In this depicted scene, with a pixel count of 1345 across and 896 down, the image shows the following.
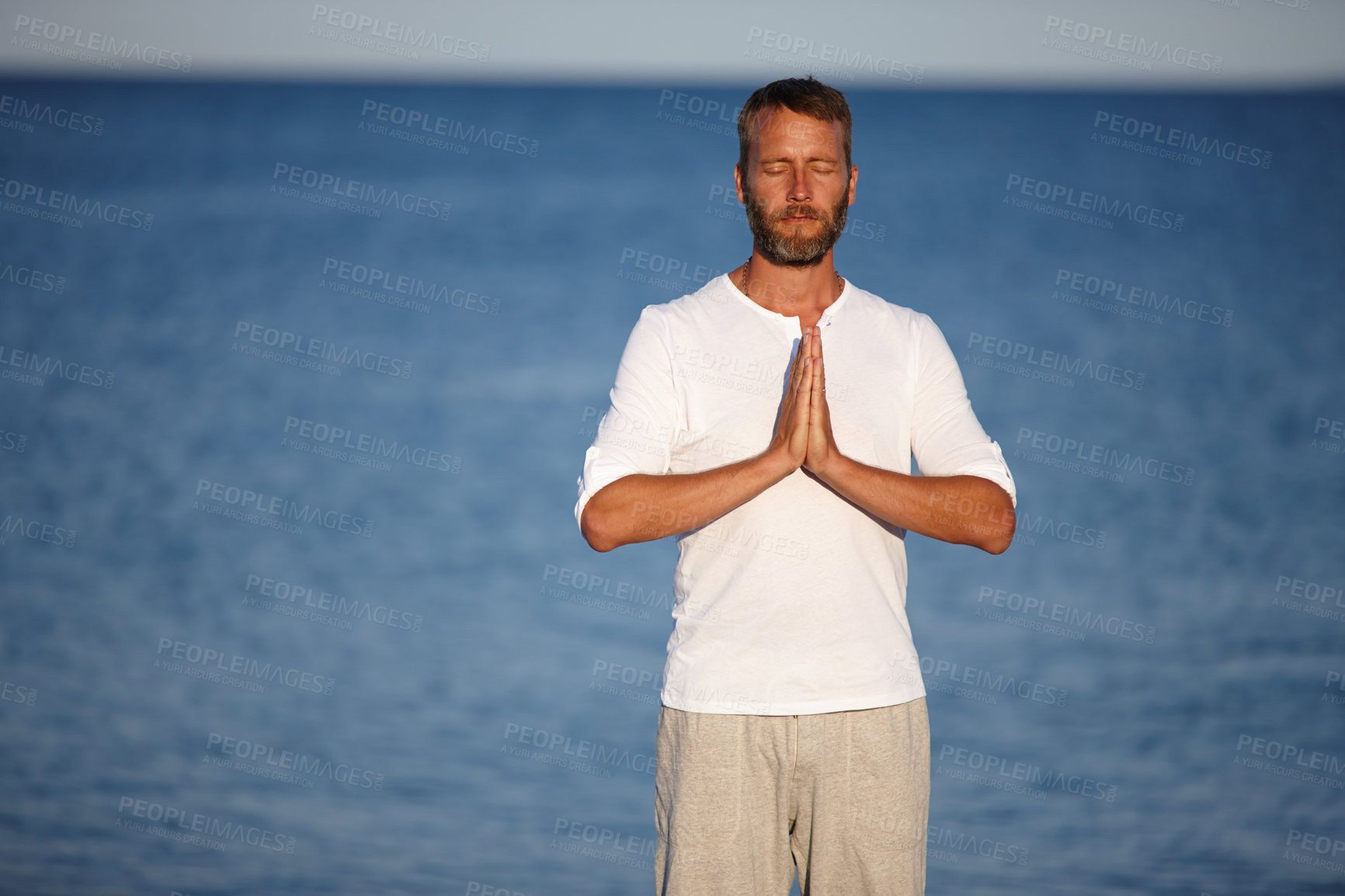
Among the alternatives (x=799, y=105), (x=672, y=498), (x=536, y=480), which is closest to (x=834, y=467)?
(x=672, y=498)

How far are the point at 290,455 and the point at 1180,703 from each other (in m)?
6.11

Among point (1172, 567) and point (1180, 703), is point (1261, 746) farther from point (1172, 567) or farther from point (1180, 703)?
point (1172, 567)

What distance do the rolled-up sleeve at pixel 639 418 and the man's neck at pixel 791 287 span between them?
16 cm

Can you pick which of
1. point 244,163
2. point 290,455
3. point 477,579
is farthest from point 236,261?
point 477,579

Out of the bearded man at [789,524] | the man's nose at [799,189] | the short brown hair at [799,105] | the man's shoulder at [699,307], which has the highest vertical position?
the short brown hair at [799,105]

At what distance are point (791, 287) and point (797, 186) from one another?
150mm

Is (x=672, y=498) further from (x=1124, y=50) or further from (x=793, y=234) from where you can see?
(x=1124, y=50)

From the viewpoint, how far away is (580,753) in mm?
4559

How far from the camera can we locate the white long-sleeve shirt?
1.60m

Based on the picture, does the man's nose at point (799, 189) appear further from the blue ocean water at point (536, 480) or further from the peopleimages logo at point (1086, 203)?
the peopleimages logo at point (1086, 203)

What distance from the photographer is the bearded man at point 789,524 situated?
158cm

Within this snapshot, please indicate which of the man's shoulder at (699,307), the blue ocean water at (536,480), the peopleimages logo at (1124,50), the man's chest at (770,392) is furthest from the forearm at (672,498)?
the peopleimages logo at (1124,50)

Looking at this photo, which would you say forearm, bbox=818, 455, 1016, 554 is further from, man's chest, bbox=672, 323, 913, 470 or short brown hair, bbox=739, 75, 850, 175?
short brown hair, bbox=739, 75, 850, 175

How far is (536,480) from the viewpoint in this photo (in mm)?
8188
